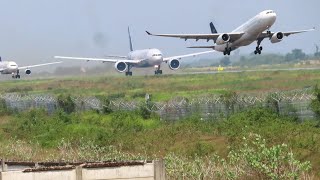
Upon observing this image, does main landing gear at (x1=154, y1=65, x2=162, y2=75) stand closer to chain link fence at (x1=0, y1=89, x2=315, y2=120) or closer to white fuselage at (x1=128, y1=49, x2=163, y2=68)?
white fuselage at (x1=128, y1=49, x2=163, y2=68)

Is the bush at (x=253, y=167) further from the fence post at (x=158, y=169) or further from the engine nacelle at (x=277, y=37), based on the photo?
the engine nacelle at (x=277, y=37)

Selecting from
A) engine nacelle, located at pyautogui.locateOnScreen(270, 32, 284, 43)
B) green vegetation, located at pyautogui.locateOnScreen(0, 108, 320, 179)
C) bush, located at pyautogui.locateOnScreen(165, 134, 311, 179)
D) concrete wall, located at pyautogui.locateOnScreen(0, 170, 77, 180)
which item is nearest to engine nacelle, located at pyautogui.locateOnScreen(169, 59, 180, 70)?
engine nacelle, located at pyautogui.locateOnScreen(270, 32, 284, 43)

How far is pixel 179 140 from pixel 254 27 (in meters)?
18.6

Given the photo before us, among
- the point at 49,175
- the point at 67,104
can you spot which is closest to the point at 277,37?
the point at 67,104

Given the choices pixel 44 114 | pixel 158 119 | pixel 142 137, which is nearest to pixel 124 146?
pixel 142 137

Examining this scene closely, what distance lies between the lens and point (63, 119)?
5531 cm

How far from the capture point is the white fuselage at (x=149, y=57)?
10396 cm

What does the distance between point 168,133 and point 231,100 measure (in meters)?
6.14

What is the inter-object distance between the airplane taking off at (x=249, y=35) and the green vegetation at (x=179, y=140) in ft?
39.6

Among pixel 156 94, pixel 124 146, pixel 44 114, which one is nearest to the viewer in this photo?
pixel 124 146

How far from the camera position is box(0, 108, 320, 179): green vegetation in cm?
2794

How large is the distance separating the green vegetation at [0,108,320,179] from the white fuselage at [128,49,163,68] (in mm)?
47001

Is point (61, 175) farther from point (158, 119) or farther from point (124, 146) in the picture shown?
point (158, 119)

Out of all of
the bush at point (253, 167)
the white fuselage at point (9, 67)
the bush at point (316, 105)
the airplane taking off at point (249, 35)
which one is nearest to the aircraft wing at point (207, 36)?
the airplane taking off at point (249, 35)
